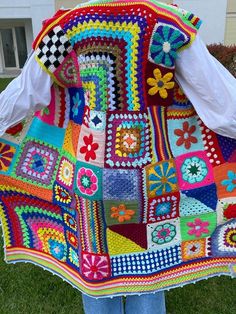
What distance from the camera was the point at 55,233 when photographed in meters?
1.63

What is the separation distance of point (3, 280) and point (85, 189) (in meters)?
1.38

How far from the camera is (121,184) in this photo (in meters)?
1.33

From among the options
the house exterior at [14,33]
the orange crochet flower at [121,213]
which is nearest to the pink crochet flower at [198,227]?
the orange crochet flower at [121,213]

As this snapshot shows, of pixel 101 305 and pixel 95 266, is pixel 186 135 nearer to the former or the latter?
pixel 95 266

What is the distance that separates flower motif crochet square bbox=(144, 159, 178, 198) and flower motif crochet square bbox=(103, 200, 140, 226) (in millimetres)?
66

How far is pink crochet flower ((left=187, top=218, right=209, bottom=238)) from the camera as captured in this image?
4.93 ft

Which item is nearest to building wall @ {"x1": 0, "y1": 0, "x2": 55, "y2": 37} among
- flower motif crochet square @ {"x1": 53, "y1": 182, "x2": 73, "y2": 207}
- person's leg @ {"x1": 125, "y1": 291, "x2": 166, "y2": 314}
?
flower motif crochet square @ {"x1": 53, "y1": 182, "x2": 73, "y2": 207}

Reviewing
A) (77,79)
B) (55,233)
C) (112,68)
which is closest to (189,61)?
(112,68)

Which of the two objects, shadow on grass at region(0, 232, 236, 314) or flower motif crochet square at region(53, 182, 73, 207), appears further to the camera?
shadow on grass at region(0, 232, 236, 314)

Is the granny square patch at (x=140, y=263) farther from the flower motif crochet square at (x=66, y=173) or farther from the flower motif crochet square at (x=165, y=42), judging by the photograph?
the flower motif crochet square at (x=165, y=42)

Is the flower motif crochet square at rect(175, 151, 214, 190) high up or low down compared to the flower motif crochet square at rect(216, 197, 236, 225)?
up

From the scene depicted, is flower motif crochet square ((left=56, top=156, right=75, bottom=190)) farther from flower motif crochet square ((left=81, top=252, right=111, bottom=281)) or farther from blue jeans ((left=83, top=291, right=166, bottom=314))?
blue jeans ((left=83, top=291, right=166, bottom=314))

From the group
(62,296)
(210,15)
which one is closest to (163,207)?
(62,296)

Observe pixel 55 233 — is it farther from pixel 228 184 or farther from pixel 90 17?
pixel 90 17
